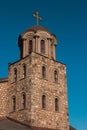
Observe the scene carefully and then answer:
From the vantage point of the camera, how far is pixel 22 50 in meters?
41.2

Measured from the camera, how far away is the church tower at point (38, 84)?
121 ft

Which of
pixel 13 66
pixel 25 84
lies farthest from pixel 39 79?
pixel 13 66

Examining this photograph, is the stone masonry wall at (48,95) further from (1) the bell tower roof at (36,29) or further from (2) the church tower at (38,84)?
(1) the bell tower roof at (36,29)

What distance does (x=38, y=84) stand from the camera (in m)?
37.8

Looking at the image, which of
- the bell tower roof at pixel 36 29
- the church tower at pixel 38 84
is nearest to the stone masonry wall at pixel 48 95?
the church tower at pixel 38 84

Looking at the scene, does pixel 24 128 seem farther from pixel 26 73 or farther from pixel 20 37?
pixel 20 37

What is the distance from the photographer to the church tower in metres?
36.9

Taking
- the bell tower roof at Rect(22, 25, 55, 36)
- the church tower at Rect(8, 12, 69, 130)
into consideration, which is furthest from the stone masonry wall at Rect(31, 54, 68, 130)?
the bell tower roof at Rect(22, 25, 55, 36)

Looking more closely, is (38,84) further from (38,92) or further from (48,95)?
(48,95)

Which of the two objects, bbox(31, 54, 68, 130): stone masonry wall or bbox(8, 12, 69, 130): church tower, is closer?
bbox(31, 54, 68, 130): stone masonry wall

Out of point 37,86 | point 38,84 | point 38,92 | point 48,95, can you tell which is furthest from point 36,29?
point 48,95

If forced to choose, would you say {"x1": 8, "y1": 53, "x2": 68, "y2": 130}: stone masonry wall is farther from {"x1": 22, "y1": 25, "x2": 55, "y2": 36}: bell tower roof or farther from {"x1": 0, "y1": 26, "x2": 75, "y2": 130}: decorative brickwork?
{"x1": 22, "y1": 25, "x2": 55, "y2": 36}: bell tower roof

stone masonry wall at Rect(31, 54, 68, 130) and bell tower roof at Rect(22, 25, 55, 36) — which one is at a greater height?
bell tower roof at Rect(22, 25, 55, 36)

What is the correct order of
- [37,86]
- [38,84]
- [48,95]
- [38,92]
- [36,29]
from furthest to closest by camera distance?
[36,29] < [48,95] < [38,84] < [37,86] < [38,92]
